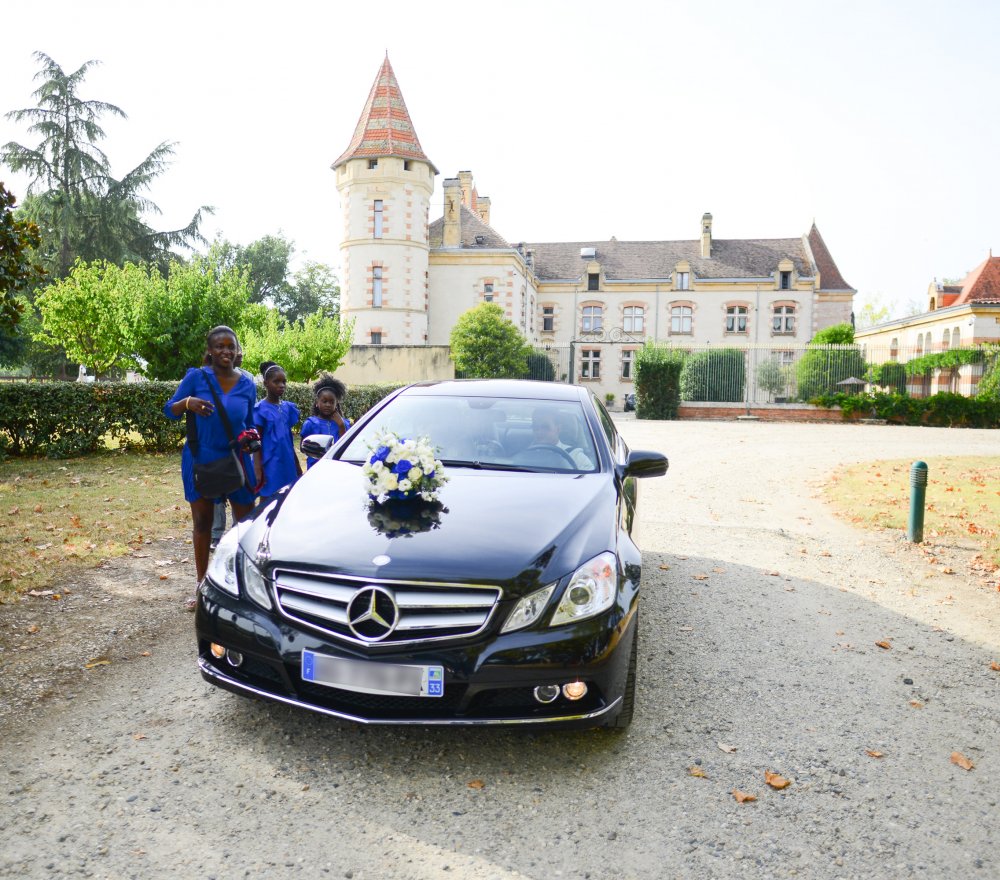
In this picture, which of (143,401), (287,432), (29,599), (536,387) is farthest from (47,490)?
(536,387)

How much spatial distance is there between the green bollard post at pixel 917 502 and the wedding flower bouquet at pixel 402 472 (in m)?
6.06

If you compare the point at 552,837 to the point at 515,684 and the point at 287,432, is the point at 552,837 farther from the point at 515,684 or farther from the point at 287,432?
the point at 287,432

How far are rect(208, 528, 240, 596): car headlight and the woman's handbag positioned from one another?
4.50ft

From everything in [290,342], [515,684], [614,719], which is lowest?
[614,719]

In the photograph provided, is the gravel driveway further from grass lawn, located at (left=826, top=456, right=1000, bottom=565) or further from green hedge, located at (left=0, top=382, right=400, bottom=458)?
green hedge, located at (left=0, top=382, right=400, bottom=458)

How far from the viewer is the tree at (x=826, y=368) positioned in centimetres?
3198

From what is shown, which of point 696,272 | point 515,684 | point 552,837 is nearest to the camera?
point 552,837

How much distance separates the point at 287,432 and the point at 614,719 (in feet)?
11.3

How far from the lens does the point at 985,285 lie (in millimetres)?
39781

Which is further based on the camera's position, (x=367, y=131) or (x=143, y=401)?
(x=367, y=131)

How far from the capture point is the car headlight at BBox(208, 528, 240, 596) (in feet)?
11.3

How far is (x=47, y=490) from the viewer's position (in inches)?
388

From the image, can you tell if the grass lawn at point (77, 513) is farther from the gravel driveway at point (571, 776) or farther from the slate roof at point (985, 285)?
the slate roof at point (985, 285)

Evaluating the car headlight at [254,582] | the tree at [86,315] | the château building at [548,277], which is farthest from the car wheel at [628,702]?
the château building at [548,277]
